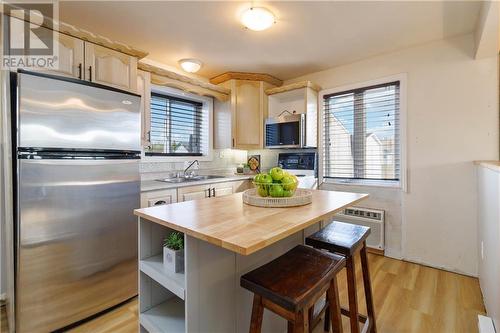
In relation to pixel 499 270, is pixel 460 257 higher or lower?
lower

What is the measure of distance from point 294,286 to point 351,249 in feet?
1.73

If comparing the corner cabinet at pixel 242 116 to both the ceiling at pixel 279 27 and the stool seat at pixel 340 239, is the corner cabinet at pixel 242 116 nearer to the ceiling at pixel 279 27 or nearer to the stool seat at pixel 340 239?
the ceiling at pixel 279 27

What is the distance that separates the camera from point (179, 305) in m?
1.32

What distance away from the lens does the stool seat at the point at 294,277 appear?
36.8 inches

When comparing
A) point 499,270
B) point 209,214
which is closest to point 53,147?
point 209,214

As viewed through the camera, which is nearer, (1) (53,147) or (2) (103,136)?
(1) (53,147)

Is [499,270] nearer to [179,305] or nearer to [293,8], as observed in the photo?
[179,305]

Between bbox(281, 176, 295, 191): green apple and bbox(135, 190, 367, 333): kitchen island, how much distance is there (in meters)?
0.15

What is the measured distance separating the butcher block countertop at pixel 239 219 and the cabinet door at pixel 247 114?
2058 millimetres

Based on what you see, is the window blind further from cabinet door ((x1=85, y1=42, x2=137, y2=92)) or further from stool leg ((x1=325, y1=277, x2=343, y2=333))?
stool leg ((x1=325, y1=277, x2=343, y2=333))

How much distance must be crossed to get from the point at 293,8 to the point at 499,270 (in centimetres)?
220

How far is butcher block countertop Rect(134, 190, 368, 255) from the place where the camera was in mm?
830

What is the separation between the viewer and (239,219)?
1066mm

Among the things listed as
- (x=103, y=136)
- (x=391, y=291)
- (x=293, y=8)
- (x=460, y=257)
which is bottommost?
(x=391, y=291)
